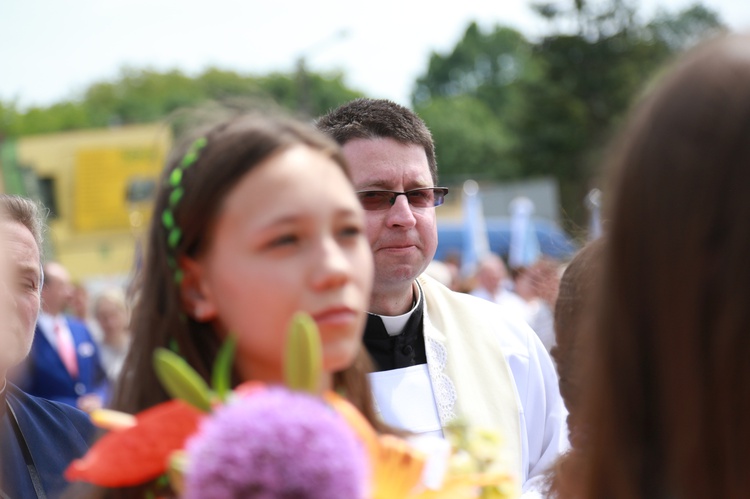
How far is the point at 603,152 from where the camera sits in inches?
63.9

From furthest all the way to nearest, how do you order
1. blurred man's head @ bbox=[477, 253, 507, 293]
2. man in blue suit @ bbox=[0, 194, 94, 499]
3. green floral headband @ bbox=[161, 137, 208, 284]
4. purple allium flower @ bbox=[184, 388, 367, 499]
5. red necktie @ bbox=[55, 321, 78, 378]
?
1. blurred man's head @ bbox=[477, 253, 507, 293]
2. red necktie @ bbox=[55, 321, 78, 378]
3. man in blue suit @ bbox=[0, 194, 94, 499]
4. green floral headband @ bbox=[161, 137, 208, 284]
5. purple allium flower @ bbox=[184, 388, 367, 499]

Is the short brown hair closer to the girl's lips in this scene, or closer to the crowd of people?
the crowd of people

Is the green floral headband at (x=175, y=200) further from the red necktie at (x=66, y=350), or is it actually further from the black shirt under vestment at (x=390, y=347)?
the red necktie at (x=66, y=350)

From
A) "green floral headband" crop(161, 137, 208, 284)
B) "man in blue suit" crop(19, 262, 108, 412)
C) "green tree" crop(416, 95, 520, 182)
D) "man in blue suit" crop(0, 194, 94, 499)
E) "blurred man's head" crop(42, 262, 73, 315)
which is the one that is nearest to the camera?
"green floral headband" crop(161, 137, 208, 284)

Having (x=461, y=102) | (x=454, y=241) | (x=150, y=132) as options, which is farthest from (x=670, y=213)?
(x=461, y=102)

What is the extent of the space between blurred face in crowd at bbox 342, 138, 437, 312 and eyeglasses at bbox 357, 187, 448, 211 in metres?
0.02

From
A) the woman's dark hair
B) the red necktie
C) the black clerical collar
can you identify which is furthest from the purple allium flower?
the red necktie

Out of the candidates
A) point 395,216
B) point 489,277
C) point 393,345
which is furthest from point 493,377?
point 489,277

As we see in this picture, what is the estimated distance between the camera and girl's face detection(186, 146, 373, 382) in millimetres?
1380

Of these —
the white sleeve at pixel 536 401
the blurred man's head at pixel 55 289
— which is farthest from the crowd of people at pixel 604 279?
the blurred man's head at pixel 55 289

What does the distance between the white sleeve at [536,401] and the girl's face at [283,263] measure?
5.77ft

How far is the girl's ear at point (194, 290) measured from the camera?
147cm

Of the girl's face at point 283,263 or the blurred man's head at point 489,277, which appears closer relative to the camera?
the girl's face at point 283,263

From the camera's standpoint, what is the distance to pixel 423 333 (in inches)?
126
